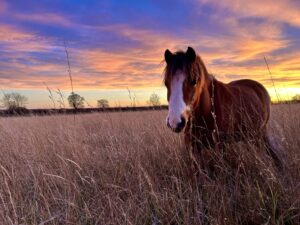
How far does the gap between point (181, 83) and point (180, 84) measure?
19 millimetres

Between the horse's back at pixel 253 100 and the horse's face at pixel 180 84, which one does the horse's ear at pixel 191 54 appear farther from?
the horse's back at pixel 253 100

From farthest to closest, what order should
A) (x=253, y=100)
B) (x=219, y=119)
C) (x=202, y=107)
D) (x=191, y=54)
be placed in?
(x=253, y=100) < (x=219, y=119) < (x=202, y=107) < (x=191, y=54)

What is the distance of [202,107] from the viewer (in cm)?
396

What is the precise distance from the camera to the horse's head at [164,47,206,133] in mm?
3176

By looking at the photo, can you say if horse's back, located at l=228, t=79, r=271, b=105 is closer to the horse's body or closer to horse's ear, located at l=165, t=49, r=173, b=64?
the horse's body

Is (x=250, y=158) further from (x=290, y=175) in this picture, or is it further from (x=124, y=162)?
(x=124, y=162)

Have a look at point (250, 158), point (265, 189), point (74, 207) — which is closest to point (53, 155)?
point (74, 207)

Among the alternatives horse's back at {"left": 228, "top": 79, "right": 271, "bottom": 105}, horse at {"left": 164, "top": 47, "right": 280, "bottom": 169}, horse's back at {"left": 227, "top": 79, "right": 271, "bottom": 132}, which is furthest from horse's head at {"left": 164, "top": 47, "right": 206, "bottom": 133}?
horse's back at {"left": 228, "top": 79, "right": 271, "bottom": 105}

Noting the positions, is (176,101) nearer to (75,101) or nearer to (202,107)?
(202,107)

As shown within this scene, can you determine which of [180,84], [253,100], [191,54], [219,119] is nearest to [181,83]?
[180,84]

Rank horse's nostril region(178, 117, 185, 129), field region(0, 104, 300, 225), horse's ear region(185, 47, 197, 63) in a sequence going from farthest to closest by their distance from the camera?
horse's ear region(185, 47, 197, 63), horse's nostril region(178, 117, 185, 129), field region(0, 104, 300, 225)

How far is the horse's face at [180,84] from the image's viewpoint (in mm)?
3158

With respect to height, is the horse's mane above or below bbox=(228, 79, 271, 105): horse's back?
above

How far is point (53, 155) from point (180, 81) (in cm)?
216
